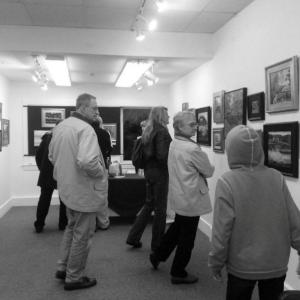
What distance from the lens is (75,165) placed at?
2801 millimetres

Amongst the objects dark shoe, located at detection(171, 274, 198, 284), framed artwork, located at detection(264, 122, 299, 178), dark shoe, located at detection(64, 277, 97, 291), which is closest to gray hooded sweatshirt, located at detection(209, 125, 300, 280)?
framed artwork, located at detection(264, 122, 299, 178)

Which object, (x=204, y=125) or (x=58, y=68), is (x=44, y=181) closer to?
(x=58, y=68)

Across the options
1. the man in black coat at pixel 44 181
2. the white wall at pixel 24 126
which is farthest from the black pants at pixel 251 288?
the white wall at pixel 24 126

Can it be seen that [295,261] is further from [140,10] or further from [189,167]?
[140,10]

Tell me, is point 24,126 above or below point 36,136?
above

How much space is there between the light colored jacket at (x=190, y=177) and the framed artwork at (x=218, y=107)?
1.35 meters

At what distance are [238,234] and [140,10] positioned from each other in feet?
8.03

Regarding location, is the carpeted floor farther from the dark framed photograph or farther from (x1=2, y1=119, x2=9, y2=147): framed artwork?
(x1=2, y1=119, x2=9, y2=147): framed artwork

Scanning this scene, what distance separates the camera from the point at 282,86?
282 centimetres

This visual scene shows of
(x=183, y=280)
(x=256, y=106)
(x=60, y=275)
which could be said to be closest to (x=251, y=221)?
(x=183, y=280)

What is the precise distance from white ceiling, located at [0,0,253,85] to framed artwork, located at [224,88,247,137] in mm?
795

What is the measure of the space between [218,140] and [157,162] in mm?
1034

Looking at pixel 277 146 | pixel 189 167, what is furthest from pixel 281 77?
pixel 189 167

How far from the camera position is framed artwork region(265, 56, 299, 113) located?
2648 mm
